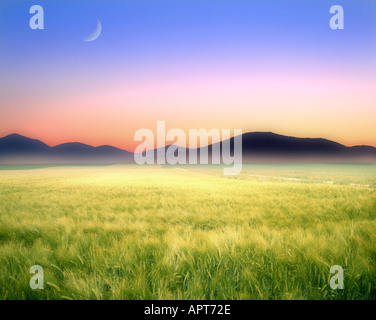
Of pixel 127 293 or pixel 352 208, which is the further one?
pixel 352 208

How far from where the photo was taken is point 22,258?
7.97 ft

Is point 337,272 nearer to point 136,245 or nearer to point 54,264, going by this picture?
point 136,245

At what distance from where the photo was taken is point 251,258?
7.77 feet

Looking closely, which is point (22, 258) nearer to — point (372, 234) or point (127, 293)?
point (127, 293)

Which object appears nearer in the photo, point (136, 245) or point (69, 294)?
point (69, 294)
